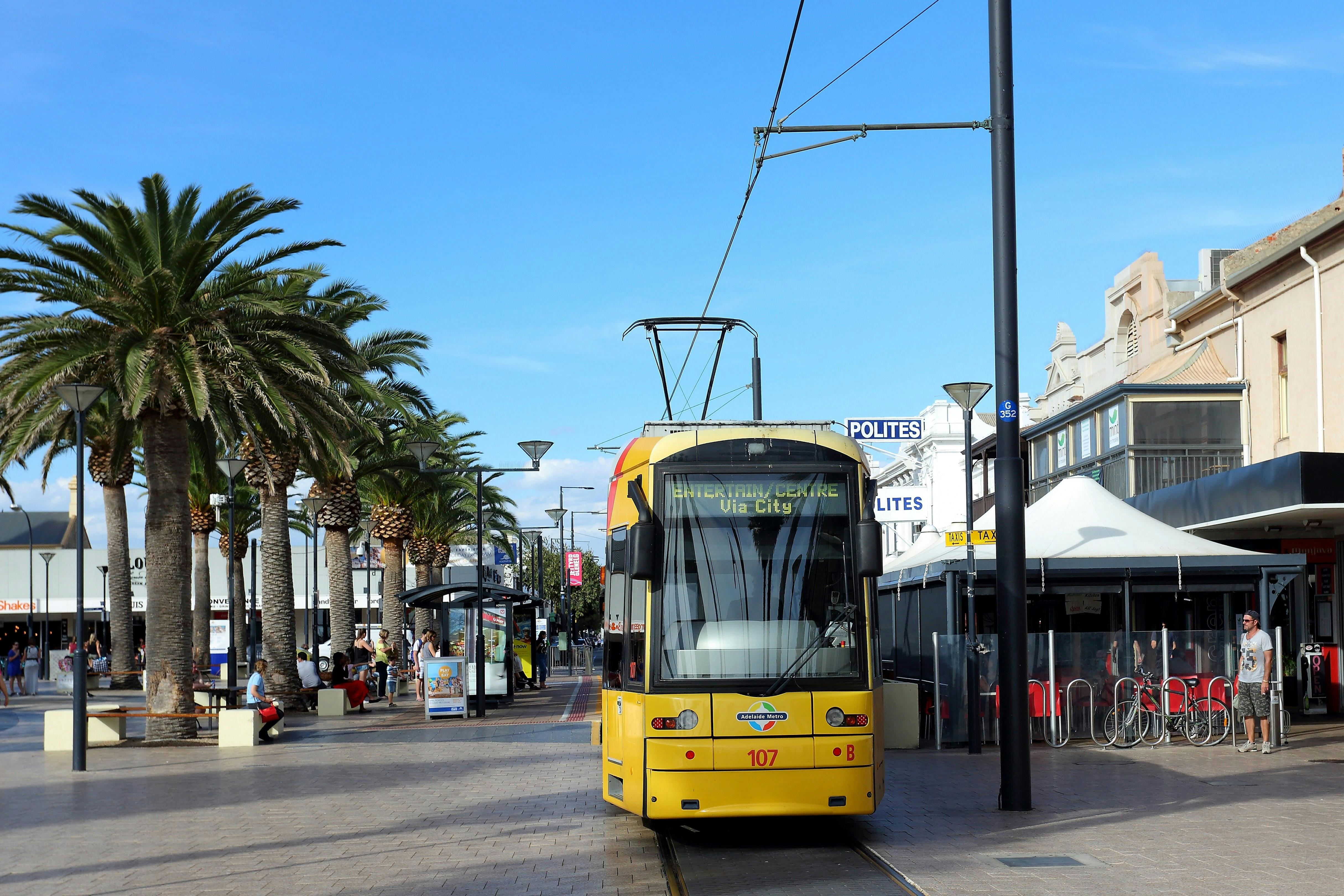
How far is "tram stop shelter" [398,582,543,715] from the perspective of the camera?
1244 inches

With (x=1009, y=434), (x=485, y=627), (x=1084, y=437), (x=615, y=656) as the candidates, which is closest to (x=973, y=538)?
(x=1009, y=434)

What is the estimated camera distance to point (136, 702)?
33.7 meters

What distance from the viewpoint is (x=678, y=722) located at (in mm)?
10453

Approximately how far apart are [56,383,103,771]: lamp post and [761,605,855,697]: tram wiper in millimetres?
11246

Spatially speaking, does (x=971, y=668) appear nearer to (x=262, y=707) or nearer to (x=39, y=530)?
(x=262, y=707)

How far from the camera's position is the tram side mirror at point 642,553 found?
10.6m

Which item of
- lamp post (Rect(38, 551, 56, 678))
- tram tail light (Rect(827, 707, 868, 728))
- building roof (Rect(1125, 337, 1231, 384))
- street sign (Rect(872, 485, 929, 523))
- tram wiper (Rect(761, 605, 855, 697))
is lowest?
lamp post (Rect(38, 551, 56, 678))

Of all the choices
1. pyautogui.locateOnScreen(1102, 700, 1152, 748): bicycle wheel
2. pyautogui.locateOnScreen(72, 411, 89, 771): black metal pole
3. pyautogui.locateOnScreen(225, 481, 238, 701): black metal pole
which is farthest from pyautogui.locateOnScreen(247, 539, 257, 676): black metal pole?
pyautogui.locateOnScreen(1102, 700, 1152, 748): bicycle wheel

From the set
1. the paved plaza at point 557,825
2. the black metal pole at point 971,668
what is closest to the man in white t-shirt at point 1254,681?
the paved plaza at point 557,825

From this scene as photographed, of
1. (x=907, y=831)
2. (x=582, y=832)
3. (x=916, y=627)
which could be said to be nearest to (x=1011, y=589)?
(x=907, y=831)

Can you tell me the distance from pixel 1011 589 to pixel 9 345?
16259mm

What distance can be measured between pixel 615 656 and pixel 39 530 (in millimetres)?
88612

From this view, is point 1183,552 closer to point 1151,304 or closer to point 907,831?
point 907,831

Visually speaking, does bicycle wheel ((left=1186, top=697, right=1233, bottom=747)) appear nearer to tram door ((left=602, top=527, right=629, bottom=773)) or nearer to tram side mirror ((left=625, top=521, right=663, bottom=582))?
tram door ((left=602, top=527, right=629, bottom=773))
